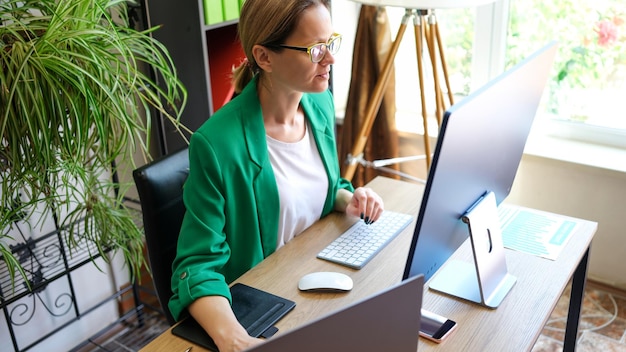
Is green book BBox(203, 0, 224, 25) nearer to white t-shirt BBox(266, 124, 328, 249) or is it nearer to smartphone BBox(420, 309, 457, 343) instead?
white t-shirt BBox(266, 124, 328, 249)

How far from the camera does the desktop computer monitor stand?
3.31ft

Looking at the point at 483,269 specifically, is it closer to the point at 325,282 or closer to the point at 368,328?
the point at 325,282

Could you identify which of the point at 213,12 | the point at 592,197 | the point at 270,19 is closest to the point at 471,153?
the point at 270,19

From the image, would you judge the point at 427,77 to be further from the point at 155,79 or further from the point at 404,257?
the point at 404,257

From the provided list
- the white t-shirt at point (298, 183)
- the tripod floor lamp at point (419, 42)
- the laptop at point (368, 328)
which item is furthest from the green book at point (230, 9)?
the laptop at point (368, 328)

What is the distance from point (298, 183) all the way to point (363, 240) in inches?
8.4

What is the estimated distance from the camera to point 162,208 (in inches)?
58.6

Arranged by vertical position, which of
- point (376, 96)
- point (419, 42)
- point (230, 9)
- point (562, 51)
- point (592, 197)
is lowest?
point (592, 197)

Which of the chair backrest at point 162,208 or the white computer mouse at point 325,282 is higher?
the chair backrest at point 162,208

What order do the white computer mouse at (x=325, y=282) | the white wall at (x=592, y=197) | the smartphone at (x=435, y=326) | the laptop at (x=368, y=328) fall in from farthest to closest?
1. the white wall at (x=592, y=197)
2. the white computer mouse at (x=325, y=282)
3. the smartphone at (x=435, y=326)
4. the laptop at (x=368, y=328)

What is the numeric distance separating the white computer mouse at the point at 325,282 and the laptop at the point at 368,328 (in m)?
0.44

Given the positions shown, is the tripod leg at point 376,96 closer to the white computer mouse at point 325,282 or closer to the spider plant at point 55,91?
the spider plant at point 55,91

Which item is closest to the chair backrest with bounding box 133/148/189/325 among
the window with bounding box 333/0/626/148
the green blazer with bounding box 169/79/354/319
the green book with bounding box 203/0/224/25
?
the green blazer with bounding box 169/79/354/319

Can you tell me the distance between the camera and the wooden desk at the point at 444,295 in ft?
3.98
